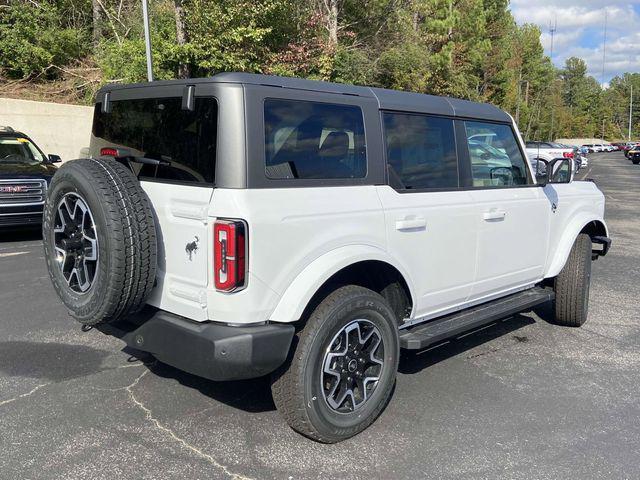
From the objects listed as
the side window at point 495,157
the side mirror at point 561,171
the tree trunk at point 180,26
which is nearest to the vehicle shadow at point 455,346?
the side window at point 495,157

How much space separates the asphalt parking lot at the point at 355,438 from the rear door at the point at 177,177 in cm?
83

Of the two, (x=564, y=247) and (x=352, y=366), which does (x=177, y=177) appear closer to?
(x=352, y=366)

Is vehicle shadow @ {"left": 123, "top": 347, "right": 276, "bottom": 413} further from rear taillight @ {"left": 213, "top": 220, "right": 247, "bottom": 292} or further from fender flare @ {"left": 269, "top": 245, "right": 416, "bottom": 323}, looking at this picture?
rear taillight @ {"left": 213, "top": 220, "right": 247, "bottom": 292}

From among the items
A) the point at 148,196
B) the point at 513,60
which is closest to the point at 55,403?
the point at 148,196

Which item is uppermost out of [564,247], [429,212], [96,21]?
[96,21]

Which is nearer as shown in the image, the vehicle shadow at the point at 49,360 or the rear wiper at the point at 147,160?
the rear wiper at the point at 147,160

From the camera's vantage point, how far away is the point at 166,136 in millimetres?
3250

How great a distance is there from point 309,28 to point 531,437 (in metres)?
17.1

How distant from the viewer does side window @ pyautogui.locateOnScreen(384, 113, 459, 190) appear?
12.0 feet

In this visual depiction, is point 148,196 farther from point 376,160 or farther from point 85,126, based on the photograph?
point 85,126

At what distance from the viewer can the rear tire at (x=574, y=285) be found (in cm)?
523

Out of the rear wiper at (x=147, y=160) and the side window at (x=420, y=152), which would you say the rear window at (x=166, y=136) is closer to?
the rear wiper at (x=147, y=160)

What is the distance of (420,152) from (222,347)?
190 centimetres

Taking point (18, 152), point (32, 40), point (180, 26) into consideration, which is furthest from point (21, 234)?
point (32, 40)
